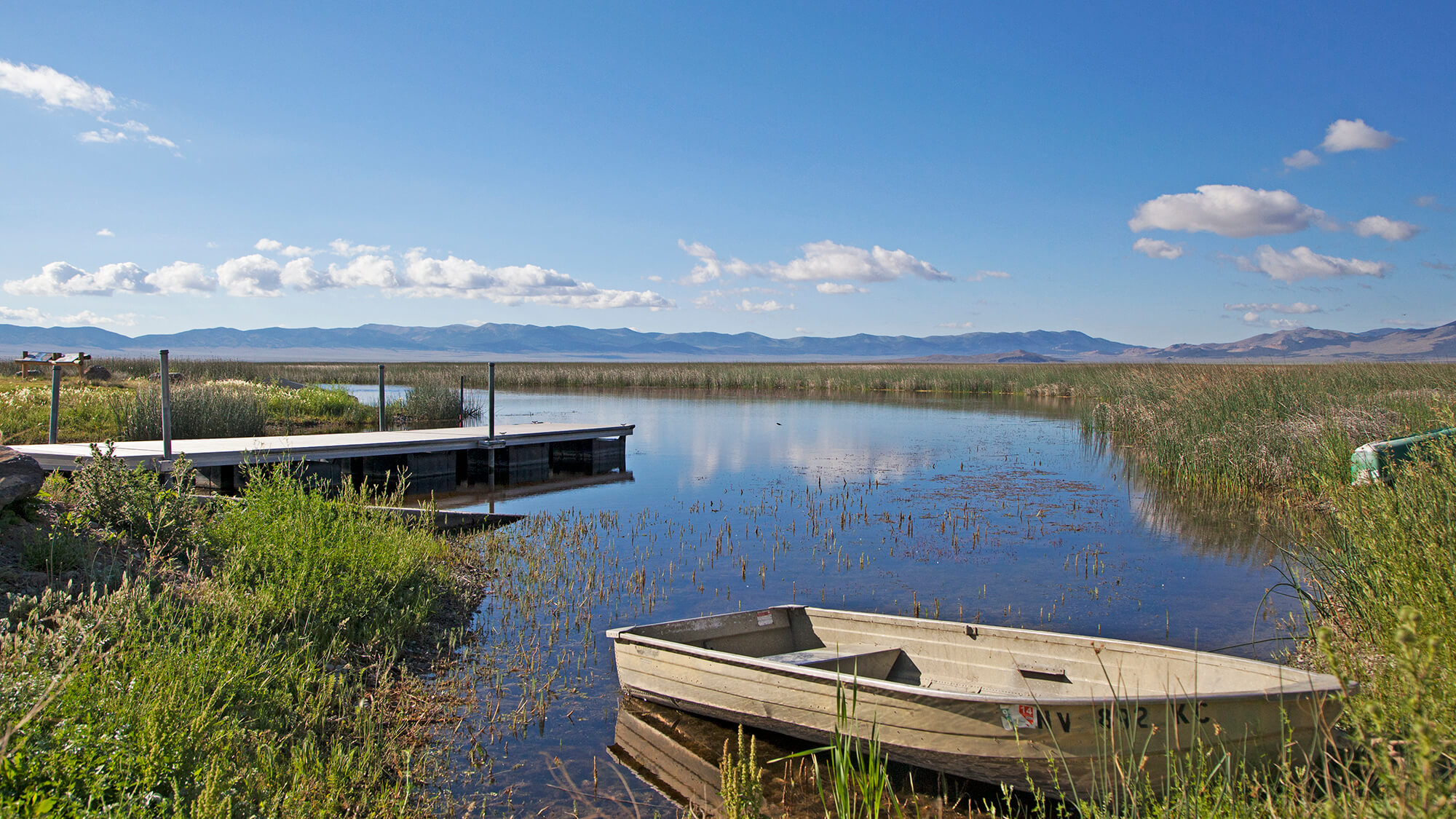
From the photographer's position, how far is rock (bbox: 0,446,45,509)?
617 centimetres

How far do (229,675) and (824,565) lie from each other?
6659mm

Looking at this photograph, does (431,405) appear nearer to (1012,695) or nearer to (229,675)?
(229,675)

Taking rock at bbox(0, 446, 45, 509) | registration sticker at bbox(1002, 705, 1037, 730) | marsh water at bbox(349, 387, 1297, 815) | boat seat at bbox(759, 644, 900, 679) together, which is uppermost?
rock at bbox(0, 446, 45, 509)

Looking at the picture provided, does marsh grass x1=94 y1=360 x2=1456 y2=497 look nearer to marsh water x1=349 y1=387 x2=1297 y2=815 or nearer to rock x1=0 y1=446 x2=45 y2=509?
marsh water x1=349 y1=387 x2=1297 y2=815

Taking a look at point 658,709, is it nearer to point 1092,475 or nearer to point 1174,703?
point 1174,703

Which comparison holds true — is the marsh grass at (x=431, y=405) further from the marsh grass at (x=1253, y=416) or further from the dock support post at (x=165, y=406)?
the dock support post at (x=165, y=406)

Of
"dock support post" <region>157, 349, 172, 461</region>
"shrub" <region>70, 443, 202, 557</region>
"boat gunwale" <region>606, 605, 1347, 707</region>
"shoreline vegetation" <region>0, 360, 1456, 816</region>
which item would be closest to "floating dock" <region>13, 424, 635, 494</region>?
"dock support post" <region>157, 349, 172, 461</region>

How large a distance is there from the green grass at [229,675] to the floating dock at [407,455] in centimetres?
307

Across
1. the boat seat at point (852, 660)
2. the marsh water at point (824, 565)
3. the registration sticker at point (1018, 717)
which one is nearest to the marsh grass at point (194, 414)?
the marsh water at point (824, 565)

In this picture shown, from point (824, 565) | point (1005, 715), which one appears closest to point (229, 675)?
point (1005, 715)

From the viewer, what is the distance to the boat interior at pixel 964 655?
472 cm

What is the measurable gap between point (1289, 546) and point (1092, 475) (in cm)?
653

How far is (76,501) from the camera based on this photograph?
7.16 meters

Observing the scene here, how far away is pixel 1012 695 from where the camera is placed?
16.1 ft
